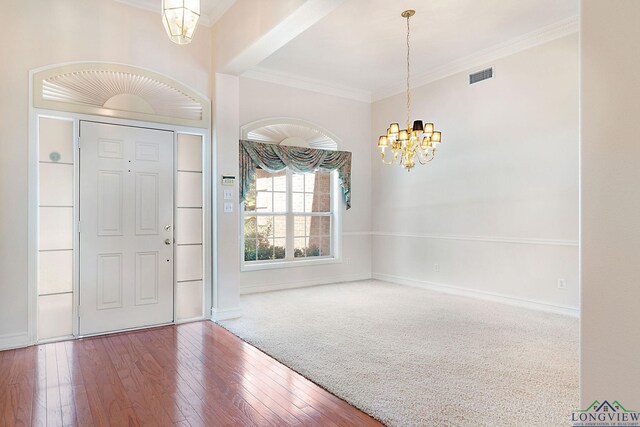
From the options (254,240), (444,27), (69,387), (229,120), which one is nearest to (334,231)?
(254,240)

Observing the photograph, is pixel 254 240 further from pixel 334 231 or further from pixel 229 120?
pixel 229 120

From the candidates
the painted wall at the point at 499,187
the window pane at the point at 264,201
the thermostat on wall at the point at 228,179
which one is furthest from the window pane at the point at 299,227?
the thermostat on wall at the point at 228,179

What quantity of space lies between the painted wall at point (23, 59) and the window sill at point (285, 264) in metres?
2.92

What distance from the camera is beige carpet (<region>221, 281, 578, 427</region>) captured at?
2504 mm

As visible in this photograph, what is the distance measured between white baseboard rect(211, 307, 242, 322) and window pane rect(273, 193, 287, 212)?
2.19 metres

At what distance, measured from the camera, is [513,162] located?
5.21 metres

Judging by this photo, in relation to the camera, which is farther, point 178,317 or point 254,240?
point 254,240

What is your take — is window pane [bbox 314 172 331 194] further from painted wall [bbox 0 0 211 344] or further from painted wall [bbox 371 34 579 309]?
painted wall [bbox 0 0 211 344]

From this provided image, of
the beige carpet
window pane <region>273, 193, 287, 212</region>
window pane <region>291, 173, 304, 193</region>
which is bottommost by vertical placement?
the beige carpet

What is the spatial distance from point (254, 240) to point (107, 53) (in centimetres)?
327

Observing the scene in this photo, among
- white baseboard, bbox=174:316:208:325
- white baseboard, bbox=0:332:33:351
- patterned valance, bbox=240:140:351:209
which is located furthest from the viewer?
patterned valance, bbox=240:140:351:209

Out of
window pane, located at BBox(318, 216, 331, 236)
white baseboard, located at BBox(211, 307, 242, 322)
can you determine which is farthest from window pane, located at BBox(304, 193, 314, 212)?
white baseboard, located at BBox(211, 307, 242, 322)

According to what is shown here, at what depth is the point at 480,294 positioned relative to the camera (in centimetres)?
562

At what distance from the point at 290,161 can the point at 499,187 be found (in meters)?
3.17
